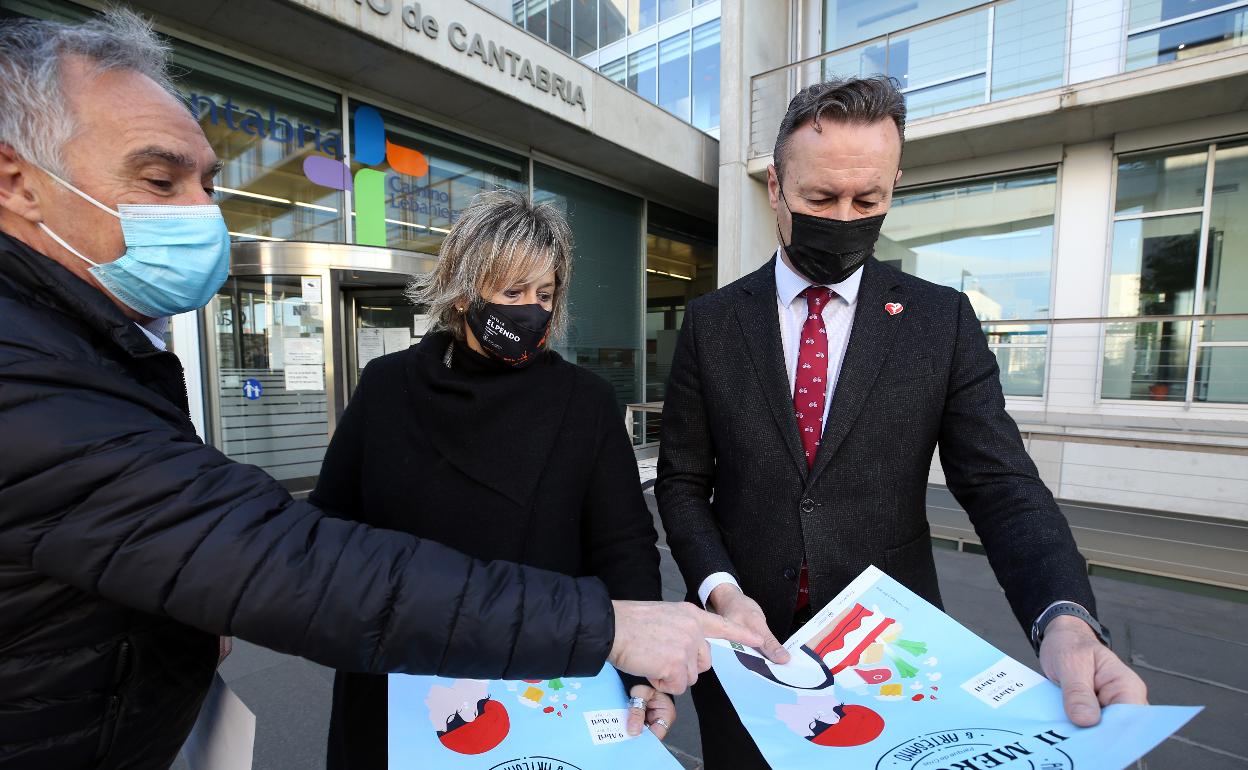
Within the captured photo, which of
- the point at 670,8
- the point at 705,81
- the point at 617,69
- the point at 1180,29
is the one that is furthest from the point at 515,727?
the point at 670,8

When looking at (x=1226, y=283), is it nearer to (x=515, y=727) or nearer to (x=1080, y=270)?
(x=1080, y=270)

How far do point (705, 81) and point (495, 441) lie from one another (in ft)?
31.2

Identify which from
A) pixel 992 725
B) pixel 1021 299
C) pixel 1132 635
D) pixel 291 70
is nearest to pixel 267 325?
pixel 291 70

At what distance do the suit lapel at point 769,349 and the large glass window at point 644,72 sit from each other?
30.7ft

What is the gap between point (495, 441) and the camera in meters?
1.41

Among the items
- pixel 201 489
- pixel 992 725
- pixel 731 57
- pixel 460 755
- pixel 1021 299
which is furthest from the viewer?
pixel 731 57

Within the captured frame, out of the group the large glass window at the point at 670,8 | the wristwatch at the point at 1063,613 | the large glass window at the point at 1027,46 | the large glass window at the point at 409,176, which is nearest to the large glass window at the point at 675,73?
the large glass window at the point at 670,8

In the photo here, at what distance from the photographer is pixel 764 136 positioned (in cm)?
791

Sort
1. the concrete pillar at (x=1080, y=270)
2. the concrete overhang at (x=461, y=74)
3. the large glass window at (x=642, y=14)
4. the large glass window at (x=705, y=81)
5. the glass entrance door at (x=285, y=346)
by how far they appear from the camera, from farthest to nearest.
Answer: the large glass window at (x=642, y=14) → the large glass window at (x=705, y=81) → the concrete pillar at (x=1080, y=270) → the glass entrance door at (x=285, y=346) → the concrete overhang at (x=461, y=74)

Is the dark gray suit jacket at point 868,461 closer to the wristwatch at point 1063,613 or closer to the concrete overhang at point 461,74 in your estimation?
the wristwatch at point 1063,613

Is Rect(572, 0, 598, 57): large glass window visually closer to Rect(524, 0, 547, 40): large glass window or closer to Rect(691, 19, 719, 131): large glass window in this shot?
Rect(524, 0, 547, 40): large glass window

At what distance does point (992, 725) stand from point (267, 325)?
569cm

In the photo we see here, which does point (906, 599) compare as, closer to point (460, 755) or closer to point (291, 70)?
point (460, 755)

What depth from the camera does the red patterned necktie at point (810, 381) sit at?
1.27 metres
